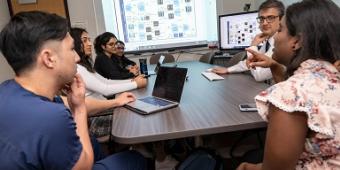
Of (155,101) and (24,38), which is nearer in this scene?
(24,38)

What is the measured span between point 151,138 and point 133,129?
12 cm

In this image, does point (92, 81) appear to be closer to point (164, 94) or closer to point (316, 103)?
point (164, 94)

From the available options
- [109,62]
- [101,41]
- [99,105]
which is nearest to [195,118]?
[99,105]

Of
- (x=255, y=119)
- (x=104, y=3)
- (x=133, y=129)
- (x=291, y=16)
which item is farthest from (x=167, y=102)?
(x=104, y=3)

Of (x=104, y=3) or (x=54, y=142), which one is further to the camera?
(x=104, y=3)

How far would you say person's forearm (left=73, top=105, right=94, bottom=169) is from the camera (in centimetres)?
97

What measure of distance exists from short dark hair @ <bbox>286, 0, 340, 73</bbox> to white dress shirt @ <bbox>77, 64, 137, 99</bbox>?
1412mm

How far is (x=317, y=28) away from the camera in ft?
3.14

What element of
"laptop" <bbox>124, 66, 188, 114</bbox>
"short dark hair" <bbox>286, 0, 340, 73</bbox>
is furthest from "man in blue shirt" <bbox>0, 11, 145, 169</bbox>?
"short dark hair" <bbox>286, 0, 340, 73</bbox>

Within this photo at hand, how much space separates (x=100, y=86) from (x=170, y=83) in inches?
23.8

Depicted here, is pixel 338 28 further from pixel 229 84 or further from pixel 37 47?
pixel 229 84

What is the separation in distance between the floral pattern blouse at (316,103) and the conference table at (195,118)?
300mm

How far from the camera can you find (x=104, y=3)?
453 cm

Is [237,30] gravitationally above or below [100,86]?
above
